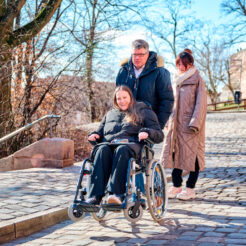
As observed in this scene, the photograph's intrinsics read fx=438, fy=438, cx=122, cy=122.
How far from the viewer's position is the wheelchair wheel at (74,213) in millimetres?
4285

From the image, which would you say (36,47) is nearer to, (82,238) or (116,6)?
(116,6)

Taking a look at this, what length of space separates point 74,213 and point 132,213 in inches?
22.8

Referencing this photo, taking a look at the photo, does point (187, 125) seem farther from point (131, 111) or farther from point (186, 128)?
point (131, 111)

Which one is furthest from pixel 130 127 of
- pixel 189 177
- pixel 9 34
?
pixel 9 34

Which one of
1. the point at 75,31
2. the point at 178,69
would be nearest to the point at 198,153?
the point at 178,69

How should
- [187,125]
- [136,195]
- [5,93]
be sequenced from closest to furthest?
[136,195] → [187,125] → [5,93]

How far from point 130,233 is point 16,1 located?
29.1 feet

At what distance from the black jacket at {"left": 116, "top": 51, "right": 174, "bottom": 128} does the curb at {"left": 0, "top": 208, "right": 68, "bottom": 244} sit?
65.5 inches

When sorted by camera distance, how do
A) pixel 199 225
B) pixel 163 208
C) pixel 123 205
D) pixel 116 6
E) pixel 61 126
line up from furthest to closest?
1. pixel 61 126
2. pixel 116 6
3. pixel 163 208
4. pixel 199 225
5. pixel 123 205

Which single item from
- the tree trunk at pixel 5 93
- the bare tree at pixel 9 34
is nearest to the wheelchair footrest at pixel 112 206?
the tree trunk at pixel 5 93

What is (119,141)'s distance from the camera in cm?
472

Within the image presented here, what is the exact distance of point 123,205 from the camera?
414cm

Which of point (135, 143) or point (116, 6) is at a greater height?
point (116, 6)

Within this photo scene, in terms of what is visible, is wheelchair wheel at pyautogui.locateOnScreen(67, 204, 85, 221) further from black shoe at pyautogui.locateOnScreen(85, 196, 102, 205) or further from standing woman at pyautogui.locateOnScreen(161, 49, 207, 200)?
standing woman at pyautogui.locateOnScreen(161, 49, 207, 200)
